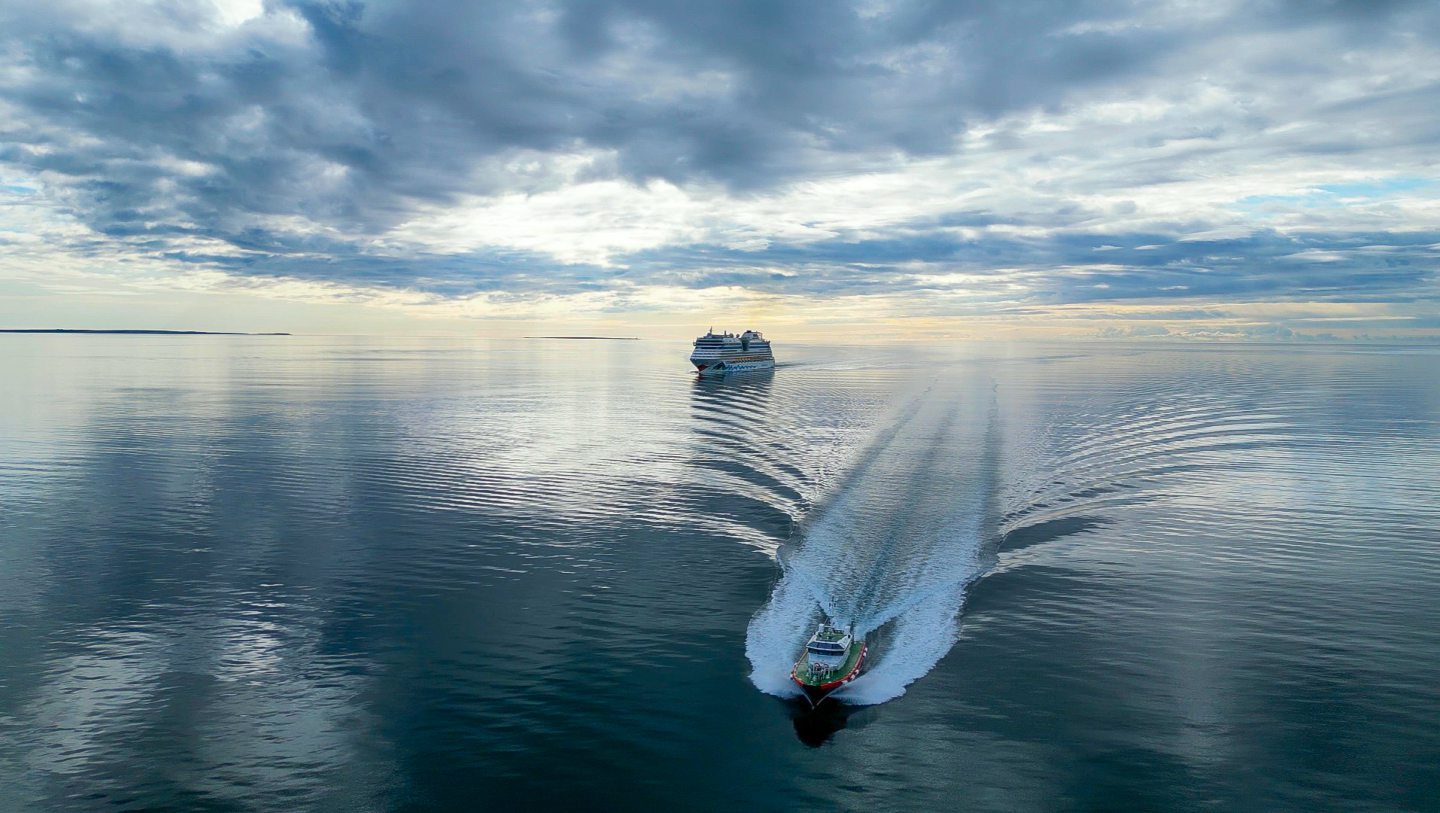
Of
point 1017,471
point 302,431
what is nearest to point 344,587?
point 1017,471

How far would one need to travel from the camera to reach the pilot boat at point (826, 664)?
28188mm

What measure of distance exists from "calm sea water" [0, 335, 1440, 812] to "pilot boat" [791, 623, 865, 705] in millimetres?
961

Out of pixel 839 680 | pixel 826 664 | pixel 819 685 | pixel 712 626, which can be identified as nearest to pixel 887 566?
pixel 712 626

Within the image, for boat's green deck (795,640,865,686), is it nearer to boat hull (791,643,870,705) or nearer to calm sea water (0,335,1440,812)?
boat hull (791,643,870,705)

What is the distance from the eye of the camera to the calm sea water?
24328mm

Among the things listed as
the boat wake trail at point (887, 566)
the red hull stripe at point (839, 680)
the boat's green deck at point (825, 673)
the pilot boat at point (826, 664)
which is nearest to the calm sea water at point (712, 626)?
the boat wake trail at point (887, 566)

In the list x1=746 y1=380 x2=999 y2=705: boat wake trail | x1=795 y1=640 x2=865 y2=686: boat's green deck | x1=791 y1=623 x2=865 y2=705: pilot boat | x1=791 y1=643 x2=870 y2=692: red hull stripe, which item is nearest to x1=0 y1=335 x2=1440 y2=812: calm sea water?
x1=746 y1=380 x2=999 y2=705: boat wake trail

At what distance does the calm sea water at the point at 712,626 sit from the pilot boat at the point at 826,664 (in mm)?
961

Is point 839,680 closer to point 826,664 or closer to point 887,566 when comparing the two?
point 826,664

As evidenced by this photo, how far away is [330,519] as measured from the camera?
2014 inches

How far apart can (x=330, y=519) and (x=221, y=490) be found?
13471mm

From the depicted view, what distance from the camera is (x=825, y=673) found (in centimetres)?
2861

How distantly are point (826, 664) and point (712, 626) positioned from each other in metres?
7.13

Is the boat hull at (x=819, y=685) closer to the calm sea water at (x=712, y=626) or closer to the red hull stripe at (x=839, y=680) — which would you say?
the red hull stripe at (x=839, y=680)
